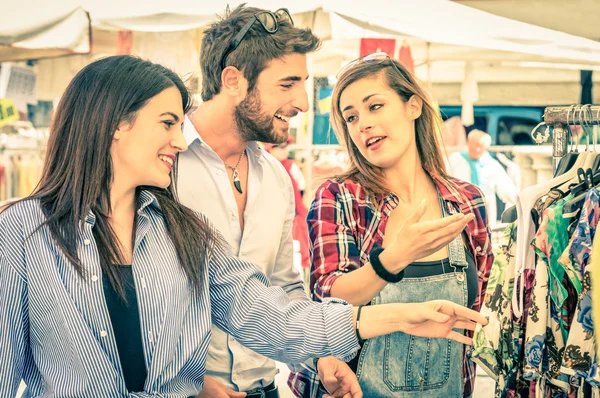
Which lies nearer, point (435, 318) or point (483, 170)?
point (435, 318)

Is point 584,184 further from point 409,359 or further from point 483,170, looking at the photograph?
point 483,170

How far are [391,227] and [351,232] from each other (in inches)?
5.7

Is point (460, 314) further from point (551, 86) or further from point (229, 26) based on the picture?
point (551, 86)

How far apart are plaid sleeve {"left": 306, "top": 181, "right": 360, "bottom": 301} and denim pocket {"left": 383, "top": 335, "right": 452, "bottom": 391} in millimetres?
241

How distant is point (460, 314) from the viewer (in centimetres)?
183

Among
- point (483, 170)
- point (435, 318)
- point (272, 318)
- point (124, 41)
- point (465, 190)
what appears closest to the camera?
point (435, 318)

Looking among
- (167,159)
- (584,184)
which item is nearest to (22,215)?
(167,159)

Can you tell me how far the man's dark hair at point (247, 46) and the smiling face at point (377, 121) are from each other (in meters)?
A: 0.27

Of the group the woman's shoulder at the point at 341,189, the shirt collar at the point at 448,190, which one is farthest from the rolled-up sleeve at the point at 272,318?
the shirt collar at the point at 448,190

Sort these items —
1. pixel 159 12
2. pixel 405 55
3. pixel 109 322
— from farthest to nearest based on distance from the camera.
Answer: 1. pixel 405 55
2. pixel 159 12
3. pixel 109 322

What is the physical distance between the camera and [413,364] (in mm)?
2129

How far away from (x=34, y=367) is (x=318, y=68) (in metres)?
3.60

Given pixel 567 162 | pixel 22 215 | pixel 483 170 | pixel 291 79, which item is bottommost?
pixel 483 170

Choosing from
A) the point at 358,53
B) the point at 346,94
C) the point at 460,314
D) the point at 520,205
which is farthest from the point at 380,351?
the point at 358,53
